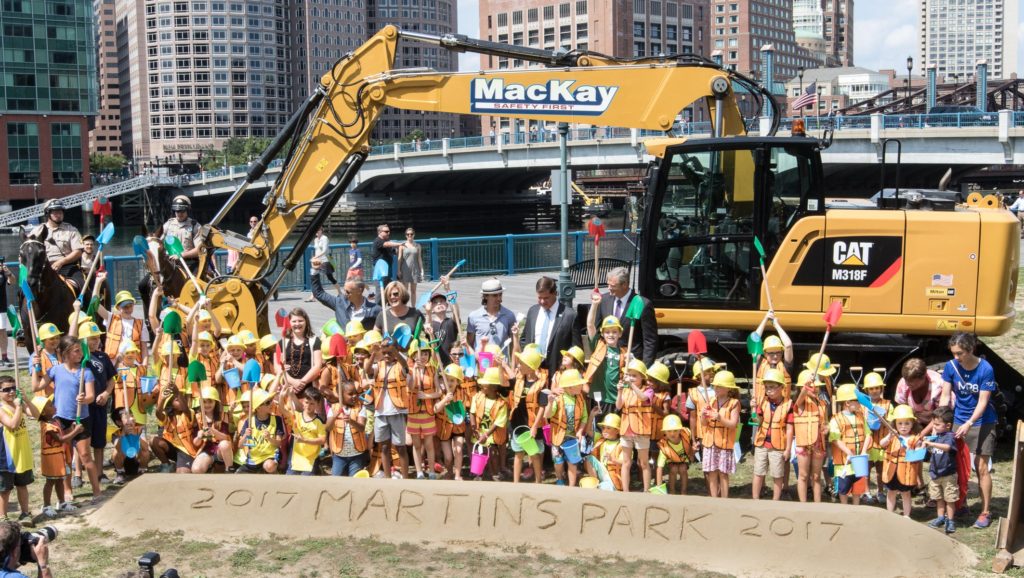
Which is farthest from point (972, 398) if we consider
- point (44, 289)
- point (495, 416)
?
point (44, 289)

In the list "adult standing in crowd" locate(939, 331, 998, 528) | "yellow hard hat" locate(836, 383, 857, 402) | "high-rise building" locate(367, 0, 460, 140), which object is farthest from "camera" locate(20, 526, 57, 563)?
"high-rise building" locate(367, 0, 460, 140)

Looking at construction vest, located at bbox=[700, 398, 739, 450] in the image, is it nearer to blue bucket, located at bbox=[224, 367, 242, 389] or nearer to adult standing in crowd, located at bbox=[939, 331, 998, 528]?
adult standing in crowd, located at bbox=[939, 331, 998, 528]

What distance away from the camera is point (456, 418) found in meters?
9.54

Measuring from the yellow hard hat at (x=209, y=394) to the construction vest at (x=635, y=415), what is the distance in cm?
339

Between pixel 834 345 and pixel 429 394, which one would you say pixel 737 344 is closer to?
pixel 834 345

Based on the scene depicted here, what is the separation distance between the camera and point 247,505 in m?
8.71

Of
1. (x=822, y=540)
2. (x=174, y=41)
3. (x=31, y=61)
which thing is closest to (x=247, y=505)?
(x=822, y=540)

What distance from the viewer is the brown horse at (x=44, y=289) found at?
43.2 feet

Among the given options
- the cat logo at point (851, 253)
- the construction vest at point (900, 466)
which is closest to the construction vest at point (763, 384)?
the construction vest at point (900, 466)

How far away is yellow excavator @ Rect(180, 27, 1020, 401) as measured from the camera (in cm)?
1061

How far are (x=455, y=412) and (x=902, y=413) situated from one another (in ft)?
11.6

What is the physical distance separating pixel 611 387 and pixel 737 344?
1.96m

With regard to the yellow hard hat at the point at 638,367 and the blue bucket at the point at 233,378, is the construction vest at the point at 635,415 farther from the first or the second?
the blue bucket at the point at 233,378

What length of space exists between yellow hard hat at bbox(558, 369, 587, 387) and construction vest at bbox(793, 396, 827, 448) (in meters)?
1.69
